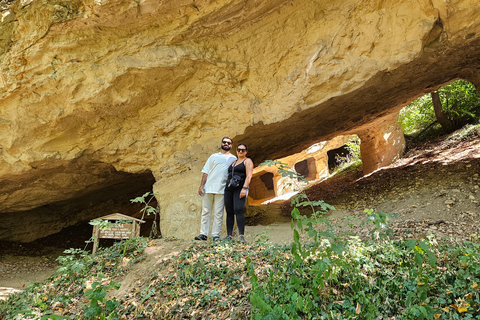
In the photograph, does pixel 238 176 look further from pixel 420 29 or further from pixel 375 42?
pixel 420 29

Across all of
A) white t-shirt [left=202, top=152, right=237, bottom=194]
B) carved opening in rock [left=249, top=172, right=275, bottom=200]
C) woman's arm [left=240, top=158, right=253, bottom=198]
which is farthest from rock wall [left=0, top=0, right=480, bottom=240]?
carved opening in rock [left=249, top=172, right=275, bottom=200]

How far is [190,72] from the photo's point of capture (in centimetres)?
530

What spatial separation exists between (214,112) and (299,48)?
5.93ft

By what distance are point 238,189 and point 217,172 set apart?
0.45m

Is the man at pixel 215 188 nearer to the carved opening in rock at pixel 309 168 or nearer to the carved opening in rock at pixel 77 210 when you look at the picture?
the carved opening in rock at pixel 77 210

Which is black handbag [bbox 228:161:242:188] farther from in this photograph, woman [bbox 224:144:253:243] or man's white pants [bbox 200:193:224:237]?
→ man's white pants [bbox 200:193:224:237]

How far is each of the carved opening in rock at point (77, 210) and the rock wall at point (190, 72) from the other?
190cm

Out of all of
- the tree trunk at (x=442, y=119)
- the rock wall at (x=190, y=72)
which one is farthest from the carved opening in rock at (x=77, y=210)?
the tree trunk at (x=442, y=119)

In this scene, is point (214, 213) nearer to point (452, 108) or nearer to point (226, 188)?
point (226, 188)

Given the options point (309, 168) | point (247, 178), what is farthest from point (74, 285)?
point (309, 168)

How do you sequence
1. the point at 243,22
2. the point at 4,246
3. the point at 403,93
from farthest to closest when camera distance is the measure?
the point at 4,246, the point at 403,93, the point at 243,22

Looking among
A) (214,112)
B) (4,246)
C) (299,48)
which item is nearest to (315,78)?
(299,48)

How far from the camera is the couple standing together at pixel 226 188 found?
422cm

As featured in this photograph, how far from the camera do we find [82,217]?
357 inches
